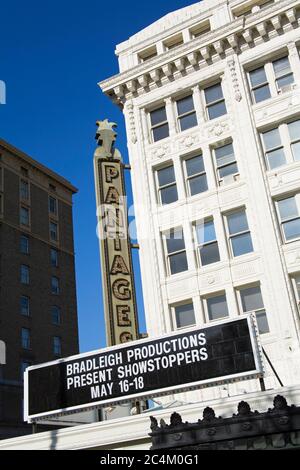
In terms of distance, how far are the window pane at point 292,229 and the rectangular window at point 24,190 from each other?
177ft

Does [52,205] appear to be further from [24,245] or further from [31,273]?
[31,273]

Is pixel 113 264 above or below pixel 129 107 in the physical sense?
below

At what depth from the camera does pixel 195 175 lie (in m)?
25.5

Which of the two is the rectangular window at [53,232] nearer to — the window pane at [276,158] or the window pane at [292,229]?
the window pane at [276,158]

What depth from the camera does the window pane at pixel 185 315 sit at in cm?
2328

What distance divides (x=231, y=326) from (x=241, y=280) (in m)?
5.99

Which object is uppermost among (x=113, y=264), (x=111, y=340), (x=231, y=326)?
(x=113, y=264)

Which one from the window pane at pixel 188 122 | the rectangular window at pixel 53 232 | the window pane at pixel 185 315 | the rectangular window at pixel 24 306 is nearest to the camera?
the window pane at pixel 185 315

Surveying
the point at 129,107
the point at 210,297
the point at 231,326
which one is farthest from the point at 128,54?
the point at 231,326

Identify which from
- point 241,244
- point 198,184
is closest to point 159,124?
point 198,184

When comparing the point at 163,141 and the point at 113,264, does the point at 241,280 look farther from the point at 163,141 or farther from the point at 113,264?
the point at 163,141

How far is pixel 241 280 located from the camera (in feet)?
73.7

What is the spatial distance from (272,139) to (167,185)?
16.7 ft

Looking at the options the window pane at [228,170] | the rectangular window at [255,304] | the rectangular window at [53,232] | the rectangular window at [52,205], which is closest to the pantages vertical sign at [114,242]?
the rectangular window at [255,304]
